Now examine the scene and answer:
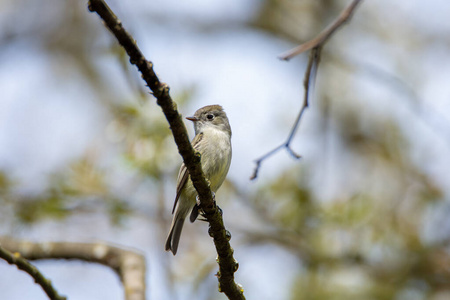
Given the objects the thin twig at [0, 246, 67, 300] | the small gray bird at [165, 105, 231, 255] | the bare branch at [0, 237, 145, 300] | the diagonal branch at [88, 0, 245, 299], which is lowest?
the thin twig at [0, 246, 67, 300]

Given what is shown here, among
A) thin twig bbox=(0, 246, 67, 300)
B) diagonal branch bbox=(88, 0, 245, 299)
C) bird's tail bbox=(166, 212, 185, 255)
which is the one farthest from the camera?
bird's tail bbox=(166, 212, 185, 255)

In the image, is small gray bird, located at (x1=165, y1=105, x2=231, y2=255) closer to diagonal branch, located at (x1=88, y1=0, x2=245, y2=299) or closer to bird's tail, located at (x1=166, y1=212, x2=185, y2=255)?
bird's tail, located at (x1=166, y1=212, x2=185, y2=255)

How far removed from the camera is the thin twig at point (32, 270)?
305cm

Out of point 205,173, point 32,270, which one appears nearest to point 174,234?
point 205,173

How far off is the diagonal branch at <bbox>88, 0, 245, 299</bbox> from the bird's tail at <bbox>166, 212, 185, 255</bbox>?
1116 mm

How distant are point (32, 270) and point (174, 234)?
5.24ft

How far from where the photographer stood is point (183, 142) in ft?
8.05

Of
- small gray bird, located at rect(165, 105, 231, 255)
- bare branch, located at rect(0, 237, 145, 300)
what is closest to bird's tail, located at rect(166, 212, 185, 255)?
small gray bird, located at rect(165, 105, 231, 255)

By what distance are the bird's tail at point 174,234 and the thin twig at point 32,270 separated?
1240mm

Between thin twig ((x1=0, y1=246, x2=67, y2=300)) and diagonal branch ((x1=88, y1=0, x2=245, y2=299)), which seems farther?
thin twig ((x1=0, y1=246, x2=67, y2=300))

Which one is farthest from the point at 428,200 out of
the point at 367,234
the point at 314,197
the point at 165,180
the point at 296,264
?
the point at 165,180

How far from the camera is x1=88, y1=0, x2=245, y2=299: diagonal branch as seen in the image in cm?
199

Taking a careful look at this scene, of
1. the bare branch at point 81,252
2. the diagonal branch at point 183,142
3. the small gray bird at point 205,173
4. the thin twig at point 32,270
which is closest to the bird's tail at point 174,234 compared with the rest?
the small gray bird at point 205,173

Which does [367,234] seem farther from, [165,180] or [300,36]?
[300,36]
